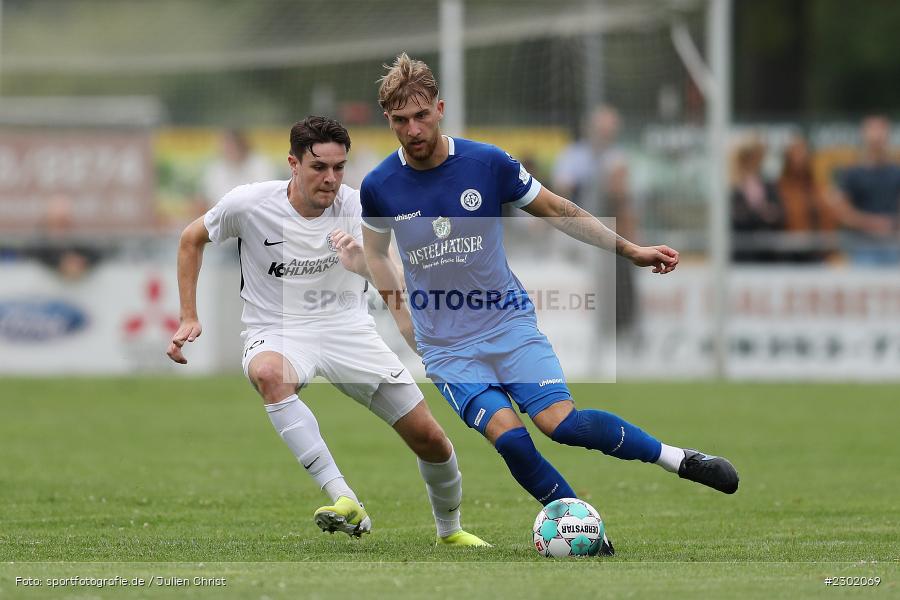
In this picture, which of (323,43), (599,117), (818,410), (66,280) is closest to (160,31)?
(323,43)

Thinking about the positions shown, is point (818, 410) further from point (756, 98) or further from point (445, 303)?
point (756, 98)

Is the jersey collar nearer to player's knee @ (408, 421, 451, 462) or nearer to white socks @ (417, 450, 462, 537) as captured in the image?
player's knee @ (408, 421, 451, 462)

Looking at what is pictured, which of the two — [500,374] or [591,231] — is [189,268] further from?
[591,231]

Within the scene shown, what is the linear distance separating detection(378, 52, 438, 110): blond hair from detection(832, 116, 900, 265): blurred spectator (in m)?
14.5

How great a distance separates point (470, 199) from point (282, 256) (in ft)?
4.49

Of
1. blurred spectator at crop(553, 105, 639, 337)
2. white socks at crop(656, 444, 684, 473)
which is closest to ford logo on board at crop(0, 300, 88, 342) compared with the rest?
blurred spectator at crop(553, 105, 639, 337)

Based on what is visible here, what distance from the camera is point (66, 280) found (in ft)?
69.1

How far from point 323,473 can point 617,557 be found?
1.70 metres

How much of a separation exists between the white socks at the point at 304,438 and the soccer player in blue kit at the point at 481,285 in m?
0.77

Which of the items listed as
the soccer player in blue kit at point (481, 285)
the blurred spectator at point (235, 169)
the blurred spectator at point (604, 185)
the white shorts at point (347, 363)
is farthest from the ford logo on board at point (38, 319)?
the soccer player in blue kit at point (481, 285)

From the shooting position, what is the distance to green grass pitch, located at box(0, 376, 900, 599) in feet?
23.2

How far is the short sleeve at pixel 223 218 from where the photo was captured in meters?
8.86

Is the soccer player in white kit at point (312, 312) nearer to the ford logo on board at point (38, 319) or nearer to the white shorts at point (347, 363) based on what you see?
the white shorts at point (347, 363)

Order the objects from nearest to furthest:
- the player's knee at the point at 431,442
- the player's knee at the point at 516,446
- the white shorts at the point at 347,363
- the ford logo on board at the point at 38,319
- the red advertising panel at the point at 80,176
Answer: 1. the player's knee at the point at 516,446
2. the player's knee at the point at 431,442
3. the white shorts at the point at 347,363
4. the ford logo on board at the point at 38,319
5. the red advertising panel at the point at 80,176
